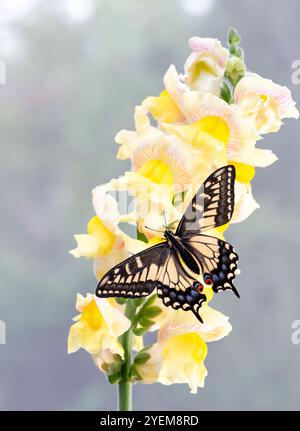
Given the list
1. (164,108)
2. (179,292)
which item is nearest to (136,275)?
(179,292)

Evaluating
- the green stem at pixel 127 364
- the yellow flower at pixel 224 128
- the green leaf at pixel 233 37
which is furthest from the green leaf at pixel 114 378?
the green leaf at pixel 233 37

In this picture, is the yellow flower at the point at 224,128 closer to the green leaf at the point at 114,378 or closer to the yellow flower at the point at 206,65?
the yellow flower at the point at 206,65

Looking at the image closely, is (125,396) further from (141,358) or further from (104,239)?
(104,239)

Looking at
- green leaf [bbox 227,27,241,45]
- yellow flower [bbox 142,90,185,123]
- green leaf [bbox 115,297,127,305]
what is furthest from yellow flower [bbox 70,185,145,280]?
green leaf [bbox 227,27,241,45]
